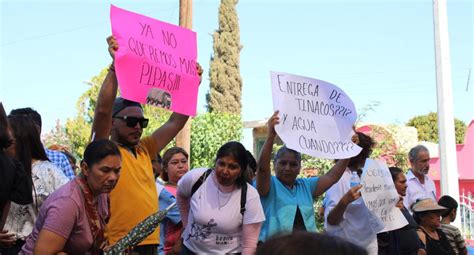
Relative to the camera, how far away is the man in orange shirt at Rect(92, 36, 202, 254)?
14.3 ft

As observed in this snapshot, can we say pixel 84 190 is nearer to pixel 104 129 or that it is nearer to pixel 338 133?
pixel 104 129

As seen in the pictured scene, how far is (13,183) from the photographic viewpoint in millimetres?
3920

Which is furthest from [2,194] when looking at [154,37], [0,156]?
[154,37]

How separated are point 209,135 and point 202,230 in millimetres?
21771

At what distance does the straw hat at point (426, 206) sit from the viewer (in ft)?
24.1

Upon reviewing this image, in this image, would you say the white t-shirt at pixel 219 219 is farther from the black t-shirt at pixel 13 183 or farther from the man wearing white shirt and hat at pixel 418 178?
the man wearing white shirt and hat at pixel 418 178

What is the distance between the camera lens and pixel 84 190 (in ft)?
12.7

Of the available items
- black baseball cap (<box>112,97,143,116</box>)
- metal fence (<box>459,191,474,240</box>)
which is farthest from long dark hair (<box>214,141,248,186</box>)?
metal fence (<box>459,191,474,240</box>)

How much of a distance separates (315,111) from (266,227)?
40.4 inches

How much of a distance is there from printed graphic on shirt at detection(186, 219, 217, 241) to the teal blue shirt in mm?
575

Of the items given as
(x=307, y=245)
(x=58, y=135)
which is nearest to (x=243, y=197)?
(x=307, y=245)

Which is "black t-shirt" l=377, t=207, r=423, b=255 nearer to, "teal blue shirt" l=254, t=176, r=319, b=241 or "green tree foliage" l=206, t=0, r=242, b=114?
"teal blue shirt" l=254, t=176, r=319, b=241

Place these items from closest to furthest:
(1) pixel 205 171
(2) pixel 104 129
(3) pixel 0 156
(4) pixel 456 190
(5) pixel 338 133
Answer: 1. (3) pixel 0 156
2. (2) pixel 104 129
3. (1) pixel 205 171
4. (5) pixel 338 133
5. (4) pixel 456 190

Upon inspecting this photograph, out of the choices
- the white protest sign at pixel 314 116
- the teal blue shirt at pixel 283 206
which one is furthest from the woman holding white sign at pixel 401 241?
the teal blue shirt at pixel 283 206
